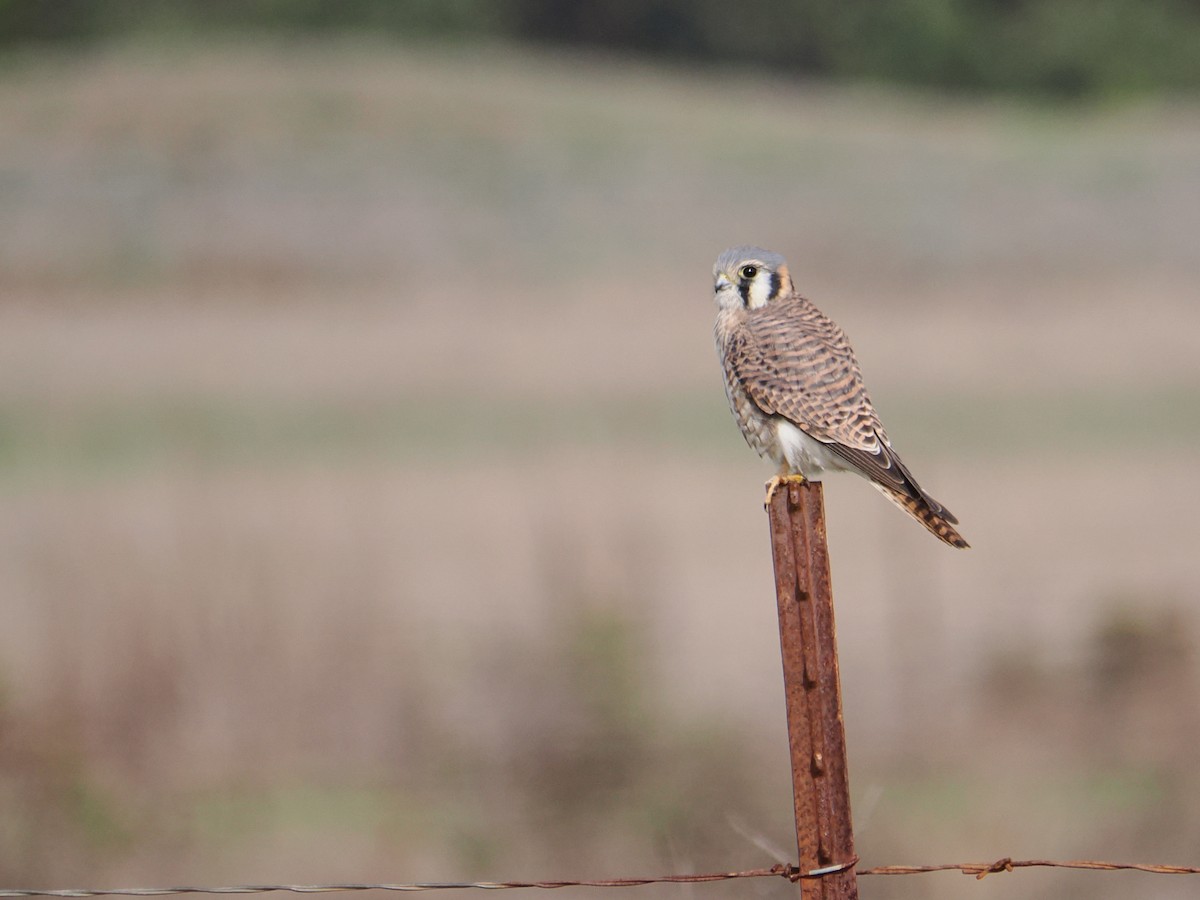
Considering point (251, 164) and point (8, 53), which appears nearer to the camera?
point (251, 164)

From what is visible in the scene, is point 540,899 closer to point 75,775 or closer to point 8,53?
point 75,775

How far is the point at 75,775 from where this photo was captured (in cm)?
716

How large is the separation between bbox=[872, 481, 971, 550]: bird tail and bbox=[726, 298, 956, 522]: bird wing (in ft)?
0.05

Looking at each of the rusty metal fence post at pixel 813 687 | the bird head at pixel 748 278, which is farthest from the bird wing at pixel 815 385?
the rusty metal fence post at pixel 813 687

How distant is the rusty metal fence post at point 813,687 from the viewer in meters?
3.00

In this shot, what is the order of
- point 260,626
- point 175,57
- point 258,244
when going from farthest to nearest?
point 175,57 → point 258,244 → point 260,626

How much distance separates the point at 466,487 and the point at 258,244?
1503 cm

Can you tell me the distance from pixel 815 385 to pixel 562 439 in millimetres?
15203

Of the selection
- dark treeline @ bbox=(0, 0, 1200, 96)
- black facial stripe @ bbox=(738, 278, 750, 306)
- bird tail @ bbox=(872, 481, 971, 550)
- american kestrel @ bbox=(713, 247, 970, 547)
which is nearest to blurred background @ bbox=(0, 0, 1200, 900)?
dark treeline @ bbox=(0, 0, 1200, 96)

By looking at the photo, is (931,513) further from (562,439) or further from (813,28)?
(813,28)

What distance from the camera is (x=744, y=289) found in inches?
184

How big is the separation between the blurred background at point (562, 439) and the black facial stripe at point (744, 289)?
4.56ft

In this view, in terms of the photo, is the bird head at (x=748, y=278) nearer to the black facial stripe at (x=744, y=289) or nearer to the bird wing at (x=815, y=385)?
the black facial stripe at (x=744, y=289)

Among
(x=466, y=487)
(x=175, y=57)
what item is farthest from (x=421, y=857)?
(x=175, y=57)
